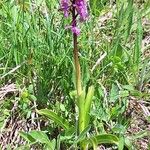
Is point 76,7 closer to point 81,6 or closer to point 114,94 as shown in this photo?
point 81,6

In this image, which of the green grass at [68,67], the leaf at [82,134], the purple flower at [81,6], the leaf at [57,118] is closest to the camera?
the purple flower at [81,6]

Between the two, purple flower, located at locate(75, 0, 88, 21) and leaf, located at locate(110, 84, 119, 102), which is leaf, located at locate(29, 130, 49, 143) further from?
purple flower, located at locate(75, 0, 88, 21)

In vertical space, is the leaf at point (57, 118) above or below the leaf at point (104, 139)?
above

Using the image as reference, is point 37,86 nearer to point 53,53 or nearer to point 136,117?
point 53,53

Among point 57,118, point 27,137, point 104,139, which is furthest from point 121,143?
point 27,137

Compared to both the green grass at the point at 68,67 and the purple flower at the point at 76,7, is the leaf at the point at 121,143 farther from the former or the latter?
the purple flower at the point at 76,7

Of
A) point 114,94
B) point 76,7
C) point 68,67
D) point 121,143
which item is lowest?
point 121,143

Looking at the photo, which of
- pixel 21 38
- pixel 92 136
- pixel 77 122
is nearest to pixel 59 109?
pixel 77 122

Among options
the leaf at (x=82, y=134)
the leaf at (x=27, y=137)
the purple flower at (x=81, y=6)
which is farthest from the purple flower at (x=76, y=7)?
the leaf at (x=27, y=137)

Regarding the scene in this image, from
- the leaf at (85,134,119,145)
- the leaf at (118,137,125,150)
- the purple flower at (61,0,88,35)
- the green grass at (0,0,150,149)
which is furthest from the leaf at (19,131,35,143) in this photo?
the purple flower at (61,0,88,35)

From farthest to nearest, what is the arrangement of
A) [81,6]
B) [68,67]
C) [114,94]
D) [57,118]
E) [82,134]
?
1. [68,67]
2. [114,94]
3. [57,118]
4. [82,134]
5. [81,6]

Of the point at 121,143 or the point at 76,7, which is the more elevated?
the point at 76,7
